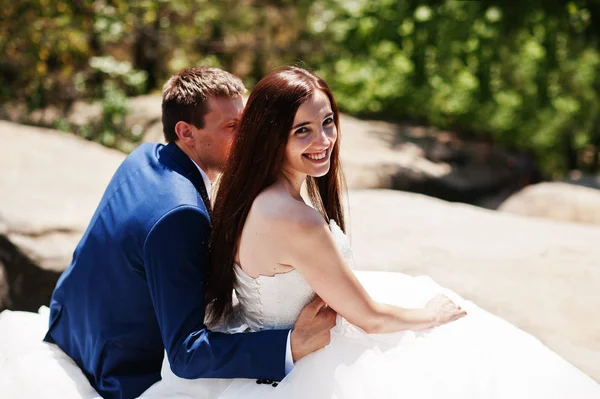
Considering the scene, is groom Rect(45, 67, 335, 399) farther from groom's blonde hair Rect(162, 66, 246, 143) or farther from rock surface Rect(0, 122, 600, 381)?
rock surface Rect(0, 122, 600, 381)

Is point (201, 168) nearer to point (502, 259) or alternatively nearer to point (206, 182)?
point (206, 182)

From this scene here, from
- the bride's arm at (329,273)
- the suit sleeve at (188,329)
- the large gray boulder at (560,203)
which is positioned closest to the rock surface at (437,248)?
the large gray boulder at (560,203)

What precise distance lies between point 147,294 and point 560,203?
4.03 m

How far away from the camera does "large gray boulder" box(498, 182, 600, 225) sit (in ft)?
17.5

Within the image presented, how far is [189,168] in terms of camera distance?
233cm

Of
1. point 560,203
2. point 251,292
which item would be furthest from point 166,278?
point 560,203

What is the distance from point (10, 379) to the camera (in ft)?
7.80

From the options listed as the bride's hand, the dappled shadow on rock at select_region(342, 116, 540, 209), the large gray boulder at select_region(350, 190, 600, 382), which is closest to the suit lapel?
the bride's hand

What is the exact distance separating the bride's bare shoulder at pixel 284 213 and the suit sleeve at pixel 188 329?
224 millimetres

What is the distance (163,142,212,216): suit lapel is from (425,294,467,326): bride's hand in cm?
81

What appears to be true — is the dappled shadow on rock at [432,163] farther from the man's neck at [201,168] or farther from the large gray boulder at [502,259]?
the man's neck at [201,168]

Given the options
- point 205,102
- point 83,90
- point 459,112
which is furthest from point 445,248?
point 83,90

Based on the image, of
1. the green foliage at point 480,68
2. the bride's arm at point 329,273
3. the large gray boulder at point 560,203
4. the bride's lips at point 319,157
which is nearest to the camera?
the bride's arm at point 329,273

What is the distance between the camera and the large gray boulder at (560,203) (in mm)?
5344
